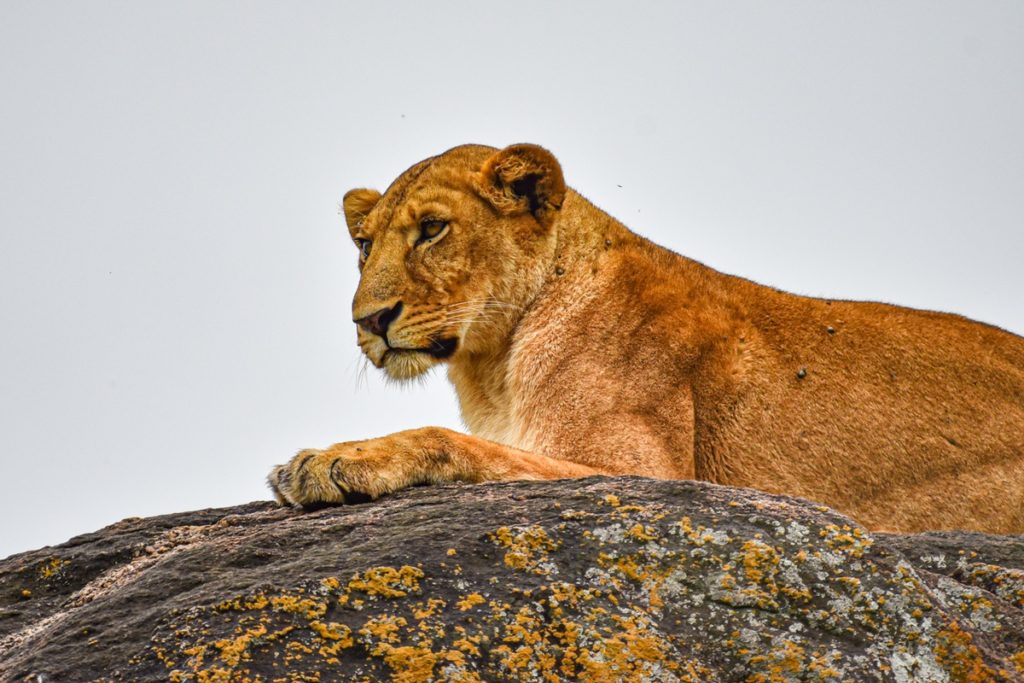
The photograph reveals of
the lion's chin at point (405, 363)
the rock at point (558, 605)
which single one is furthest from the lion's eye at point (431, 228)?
the rock at point (558, 605)

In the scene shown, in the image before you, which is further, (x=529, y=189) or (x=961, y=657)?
(x=529, y=189)

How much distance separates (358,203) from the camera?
984cm

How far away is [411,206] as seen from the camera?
29.2 feet

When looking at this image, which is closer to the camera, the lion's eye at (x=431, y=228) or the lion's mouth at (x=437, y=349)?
the lion's mouth at (x=437, y=349)

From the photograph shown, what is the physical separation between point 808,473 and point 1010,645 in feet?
11.5

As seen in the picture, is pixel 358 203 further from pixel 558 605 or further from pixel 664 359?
pixel 558 605

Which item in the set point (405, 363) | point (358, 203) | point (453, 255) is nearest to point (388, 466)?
point (405, 363)

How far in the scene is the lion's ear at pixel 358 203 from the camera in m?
9.83

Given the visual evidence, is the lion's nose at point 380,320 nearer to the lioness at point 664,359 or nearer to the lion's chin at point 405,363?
the lioness at point 664,359

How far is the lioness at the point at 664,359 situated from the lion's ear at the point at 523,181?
0.01 m

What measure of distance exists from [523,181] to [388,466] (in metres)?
3.52

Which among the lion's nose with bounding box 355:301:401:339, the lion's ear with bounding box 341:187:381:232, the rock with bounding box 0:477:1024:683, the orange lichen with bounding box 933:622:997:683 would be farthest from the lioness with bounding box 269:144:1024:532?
the orange lichen with bounding box 933:622:997:683

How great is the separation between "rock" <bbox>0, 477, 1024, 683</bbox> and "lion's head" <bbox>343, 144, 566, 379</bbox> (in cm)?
336

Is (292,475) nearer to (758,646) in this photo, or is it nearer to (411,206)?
(758,646)
